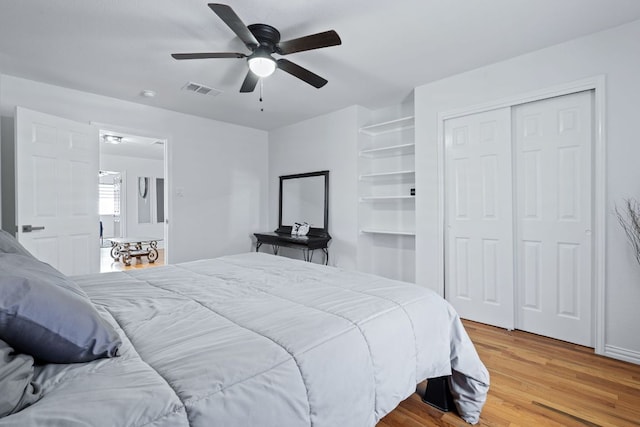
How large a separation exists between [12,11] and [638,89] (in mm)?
4540

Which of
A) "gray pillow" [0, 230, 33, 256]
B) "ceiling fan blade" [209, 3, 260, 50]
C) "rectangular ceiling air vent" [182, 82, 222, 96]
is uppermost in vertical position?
"rectangular ceiling air vent" [182, 82, 222, 96]

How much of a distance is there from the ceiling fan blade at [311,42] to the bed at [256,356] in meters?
1.54

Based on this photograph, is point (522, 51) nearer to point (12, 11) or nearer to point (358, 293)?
point (358, 293)

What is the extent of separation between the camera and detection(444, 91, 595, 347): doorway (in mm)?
2627

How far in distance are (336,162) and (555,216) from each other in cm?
262

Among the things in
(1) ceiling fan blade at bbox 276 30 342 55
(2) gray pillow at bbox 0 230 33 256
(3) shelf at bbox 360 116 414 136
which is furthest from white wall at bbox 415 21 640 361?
(2) gray pillow at bbox 0 230 33 256


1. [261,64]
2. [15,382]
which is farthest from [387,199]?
[15,382]

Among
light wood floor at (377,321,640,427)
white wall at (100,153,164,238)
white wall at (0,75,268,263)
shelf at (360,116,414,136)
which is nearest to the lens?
light wood floor at (377,321,640,427)

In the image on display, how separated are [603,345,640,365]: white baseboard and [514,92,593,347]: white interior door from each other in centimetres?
15

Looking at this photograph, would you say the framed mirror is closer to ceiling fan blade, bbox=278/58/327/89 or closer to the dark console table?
the dark console table

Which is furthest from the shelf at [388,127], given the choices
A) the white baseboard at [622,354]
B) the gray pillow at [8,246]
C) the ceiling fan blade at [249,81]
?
the gray pillow at [8,246]

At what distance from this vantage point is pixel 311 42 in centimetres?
209

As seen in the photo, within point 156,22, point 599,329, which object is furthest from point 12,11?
point 599,329

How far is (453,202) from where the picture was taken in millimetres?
3340
